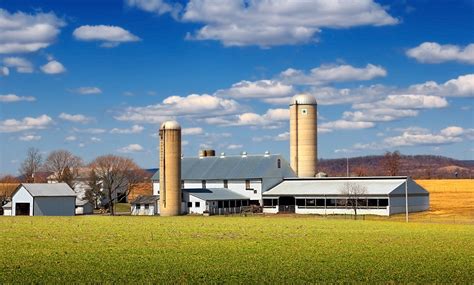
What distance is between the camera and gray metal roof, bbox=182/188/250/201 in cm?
8831

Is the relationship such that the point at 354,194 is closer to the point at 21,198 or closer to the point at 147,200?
the point at 147,200

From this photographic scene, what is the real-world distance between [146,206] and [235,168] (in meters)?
12.8

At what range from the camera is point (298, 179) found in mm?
Answer: 92250

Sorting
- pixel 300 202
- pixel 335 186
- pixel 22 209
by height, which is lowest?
pixel 22 209

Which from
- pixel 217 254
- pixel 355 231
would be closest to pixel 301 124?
pixel 355 231

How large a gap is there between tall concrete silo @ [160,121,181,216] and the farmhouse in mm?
10849

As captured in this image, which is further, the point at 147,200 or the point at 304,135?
the point at 304,135

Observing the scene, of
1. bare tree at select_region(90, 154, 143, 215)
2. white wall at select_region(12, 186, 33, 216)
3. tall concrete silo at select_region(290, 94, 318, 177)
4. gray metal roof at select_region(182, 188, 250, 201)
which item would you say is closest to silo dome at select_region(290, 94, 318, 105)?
tall concrete silo at select_region(290, 94, 318, 177)

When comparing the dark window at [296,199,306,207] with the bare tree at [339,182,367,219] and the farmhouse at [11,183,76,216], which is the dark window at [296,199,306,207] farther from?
the farmhouse at [11,183,76,216]

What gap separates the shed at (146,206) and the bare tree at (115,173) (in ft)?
29.7

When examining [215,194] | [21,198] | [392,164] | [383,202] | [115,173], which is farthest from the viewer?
[392,164]

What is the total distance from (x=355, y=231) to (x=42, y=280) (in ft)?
100

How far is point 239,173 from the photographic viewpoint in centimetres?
9438

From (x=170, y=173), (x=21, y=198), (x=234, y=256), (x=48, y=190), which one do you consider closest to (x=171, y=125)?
(x=170, y=173)
